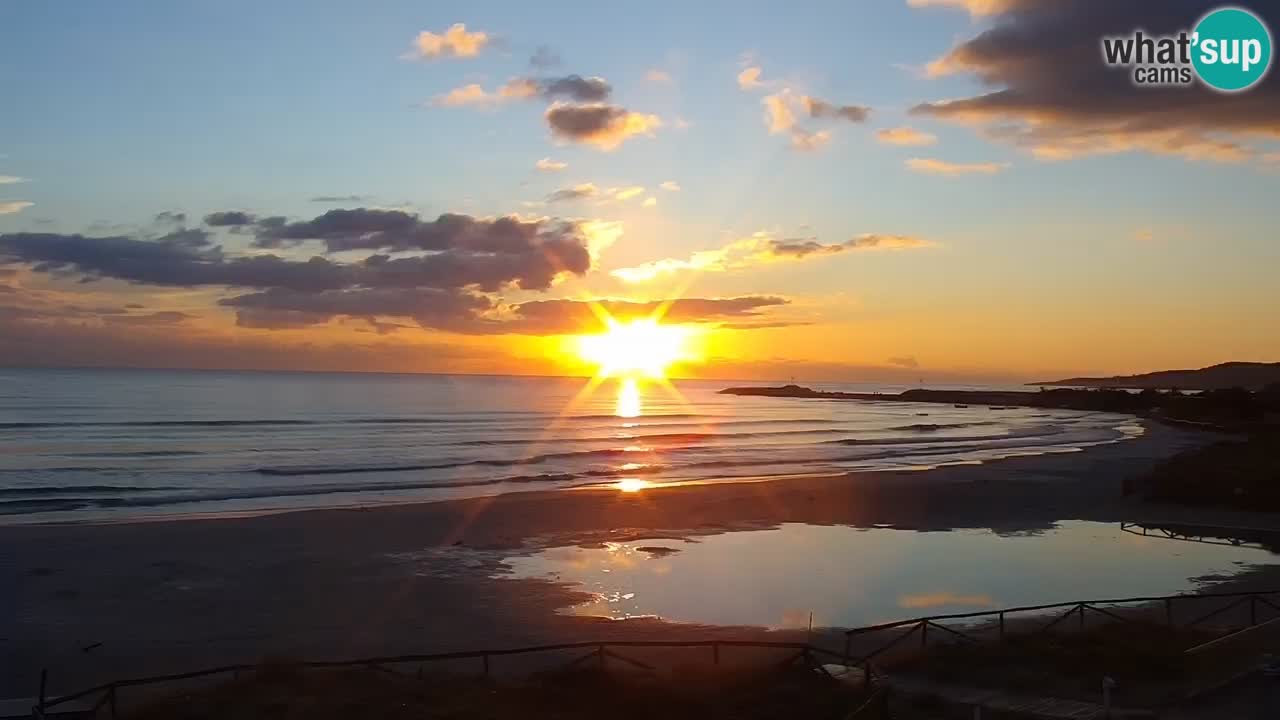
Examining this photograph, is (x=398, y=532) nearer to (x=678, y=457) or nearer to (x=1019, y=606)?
(x=1019, y=606)

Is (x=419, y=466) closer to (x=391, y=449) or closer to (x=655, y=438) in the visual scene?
(x=391, y=449)

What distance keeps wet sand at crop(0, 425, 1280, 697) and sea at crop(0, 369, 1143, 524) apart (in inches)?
228

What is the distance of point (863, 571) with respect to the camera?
2469 centimetres

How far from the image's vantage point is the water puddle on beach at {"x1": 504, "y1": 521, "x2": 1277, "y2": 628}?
68.1ft

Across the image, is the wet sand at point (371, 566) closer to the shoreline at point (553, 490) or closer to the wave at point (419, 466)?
the shoreline at point (553, 490)

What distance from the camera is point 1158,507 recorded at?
3591cm

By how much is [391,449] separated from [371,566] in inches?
1545

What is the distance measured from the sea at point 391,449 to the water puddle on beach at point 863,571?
52.1 feet

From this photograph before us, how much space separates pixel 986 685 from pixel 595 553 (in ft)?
50.6

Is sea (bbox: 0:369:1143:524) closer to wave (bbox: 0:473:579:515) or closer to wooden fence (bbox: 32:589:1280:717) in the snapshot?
wave (bbox: 0:473:579:515)

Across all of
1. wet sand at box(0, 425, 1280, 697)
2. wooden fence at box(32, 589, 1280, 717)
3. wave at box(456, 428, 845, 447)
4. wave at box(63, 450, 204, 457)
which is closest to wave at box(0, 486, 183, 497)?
wet sand at box(0, 425, 1280, 697)

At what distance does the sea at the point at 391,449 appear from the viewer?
40500mm

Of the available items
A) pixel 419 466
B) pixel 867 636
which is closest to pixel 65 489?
pixel 419 466

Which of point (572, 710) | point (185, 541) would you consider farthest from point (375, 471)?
point (572, 710)
